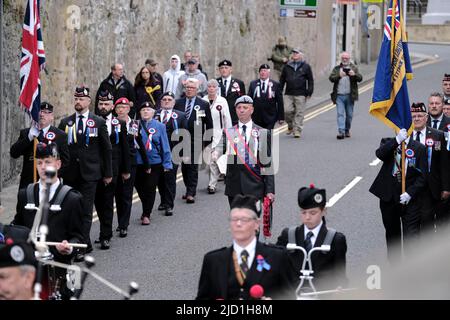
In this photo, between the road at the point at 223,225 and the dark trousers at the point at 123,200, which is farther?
the dark trousers at the point at 123,200

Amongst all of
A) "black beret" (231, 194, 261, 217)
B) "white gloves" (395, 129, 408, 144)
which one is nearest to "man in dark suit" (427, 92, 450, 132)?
"white gloves" (395, 129, 408, 144)

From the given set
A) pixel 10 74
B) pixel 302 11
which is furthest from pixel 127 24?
pixel 302 11

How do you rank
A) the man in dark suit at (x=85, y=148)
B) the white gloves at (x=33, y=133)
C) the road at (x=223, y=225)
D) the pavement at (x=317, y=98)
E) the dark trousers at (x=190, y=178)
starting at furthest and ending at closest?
the dark trousers at (x=190, y=178), the pavement at (x=317, y=98), the man in dark suit at (x=85, y=148), the white gloves at (x=33, y=133), the road at (x=223, y=225)

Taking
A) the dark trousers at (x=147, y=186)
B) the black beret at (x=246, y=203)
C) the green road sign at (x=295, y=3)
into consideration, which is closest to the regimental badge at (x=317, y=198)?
the black beret at (x=246, y=203)

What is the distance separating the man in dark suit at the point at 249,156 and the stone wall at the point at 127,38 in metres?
6.50

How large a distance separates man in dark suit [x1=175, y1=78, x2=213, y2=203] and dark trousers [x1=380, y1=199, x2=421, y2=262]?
5.37 meters

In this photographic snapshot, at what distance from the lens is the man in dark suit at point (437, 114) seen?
14.7 metres

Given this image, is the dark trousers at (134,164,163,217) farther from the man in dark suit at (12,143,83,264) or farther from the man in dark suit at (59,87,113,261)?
the man in dark suit at (12,143,83,264)

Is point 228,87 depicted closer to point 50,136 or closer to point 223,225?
point 223,225

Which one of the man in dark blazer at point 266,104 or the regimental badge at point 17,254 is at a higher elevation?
the regimental badge at point 17,254

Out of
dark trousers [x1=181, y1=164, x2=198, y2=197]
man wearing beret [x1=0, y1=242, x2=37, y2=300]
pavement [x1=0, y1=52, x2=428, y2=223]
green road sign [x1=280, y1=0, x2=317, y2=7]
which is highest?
green road sign [x1=280, y1=0, x2=317, y2=7]

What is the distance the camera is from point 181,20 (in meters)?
28.9

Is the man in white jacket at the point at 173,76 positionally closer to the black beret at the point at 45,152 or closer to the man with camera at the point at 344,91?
the man with camera at the point at 344,91

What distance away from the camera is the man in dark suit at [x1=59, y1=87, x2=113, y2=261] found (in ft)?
47.9
